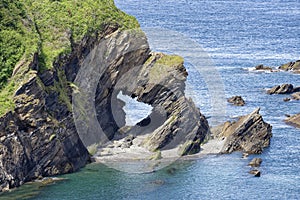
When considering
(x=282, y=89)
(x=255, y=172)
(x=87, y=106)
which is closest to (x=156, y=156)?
(x=87, y=106)

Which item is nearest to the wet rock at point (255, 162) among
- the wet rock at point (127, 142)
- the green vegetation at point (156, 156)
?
the green vegetation at point (156, 156)

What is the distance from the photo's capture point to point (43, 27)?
12425 cm

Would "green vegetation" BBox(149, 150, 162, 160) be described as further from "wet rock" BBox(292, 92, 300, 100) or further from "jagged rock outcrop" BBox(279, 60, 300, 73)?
"jagged rock outcrop" BBox(279, 60, 300, 73)

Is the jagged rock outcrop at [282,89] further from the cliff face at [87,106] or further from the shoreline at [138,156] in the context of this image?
the shoreline at [138,156]

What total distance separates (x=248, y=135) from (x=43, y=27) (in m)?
33.0

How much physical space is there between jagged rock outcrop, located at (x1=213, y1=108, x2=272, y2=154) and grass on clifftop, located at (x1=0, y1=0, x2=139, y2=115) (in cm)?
2163

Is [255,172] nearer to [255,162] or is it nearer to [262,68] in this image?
[255,162]

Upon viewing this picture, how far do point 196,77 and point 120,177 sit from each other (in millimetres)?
62350

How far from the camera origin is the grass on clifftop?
11381 centimetres

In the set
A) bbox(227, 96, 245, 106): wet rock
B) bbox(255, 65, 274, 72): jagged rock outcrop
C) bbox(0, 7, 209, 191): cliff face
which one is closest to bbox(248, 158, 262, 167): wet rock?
bbox(0, 7, 209, 191): cliff face

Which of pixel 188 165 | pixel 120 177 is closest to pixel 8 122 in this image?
pixel 120 177

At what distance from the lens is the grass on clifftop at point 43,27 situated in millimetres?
113812

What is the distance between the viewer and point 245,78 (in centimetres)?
17400

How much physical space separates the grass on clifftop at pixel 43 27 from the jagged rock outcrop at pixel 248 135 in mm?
21628
